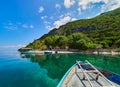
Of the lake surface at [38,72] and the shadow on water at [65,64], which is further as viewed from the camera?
the shadow on water at [65,64]

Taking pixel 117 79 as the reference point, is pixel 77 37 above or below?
above

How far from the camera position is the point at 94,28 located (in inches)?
4756

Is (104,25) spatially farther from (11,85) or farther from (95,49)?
(11,85)

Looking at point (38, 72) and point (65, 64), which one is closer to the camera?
point (38, 72)

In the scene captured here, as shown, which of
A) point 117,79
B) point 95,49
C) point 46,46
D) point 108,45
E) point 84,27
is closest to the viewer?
point 117,79

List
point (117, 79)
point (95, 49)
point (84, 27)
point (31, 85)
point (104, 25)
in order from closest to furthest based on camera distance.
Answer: point (117, 79) → point (31, 85) → point (95, 49) → point (104, 25) → point (84, 27)

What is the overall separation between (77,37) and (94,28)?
4985 centimetres

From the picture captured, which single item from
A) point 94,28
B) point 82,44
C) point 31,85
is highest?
point 94,28

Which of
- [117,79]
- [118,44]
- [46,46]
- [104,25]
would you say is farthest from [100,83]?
[104,25]

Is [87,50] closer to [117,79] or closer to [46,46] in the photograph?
[46,46]

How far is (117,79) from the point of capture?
35.6 feet

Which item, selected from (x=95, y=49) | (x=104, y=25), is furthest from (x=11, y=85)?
(x=104, y=25)

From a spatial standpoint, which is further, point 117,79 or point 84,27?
point 84,27

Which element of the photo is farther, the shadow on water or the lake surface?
the shadow on water
